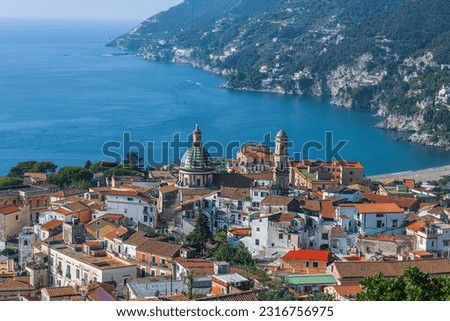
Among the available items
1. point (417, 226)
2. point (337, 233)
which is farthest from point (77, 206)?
point (417, 226)

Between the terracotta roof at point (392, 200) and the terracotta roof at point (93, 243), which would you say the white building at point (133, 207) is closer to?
the terracotta roof at point (93, 243)

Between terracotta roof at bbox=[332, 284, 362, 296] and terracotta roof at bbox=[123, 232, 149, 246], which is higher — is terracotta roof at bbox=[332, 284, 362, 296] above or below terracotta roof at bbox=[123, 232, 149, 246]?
above

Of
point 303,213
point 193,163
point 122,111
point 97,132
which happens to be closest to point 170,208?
point 193,163

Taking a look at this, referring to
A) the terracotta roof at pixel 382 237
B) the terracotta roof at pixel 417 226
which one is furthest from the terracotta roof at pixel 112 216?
the terracotta roof at pixel 417 226

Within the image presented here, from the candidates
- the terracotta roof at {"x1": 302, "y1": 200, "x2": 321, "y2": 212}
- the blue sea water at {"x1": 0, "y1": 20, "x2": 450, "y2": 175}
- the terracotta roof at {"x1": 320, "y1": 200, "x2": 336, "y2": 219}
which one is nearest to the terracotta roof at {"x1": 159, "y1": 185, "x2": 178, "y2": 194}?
the terracotta roof at {"x1": 302, "y1": 200, "x2": 321, "y2": 212}

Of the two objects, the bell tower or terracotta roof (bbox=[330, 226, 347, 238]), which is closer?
terracotta roof (bbox=[330, 226, 347, 238])

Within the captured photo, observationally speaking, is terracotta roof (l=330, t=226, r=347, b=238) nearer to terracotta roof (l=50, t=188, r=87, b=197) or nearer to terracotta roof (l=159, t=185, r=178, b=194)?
terracotta roof (l=159, t=185, r=178, b=194)

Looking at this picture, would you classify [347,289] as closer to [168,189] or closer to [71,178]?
[168,189]
